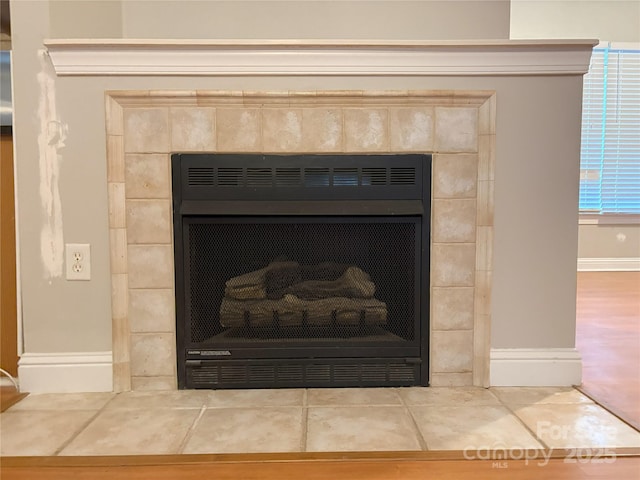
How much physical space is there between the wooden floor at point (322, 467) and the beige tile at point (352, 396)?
13.5 inches

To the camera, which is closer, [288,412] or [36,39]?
[288,412]

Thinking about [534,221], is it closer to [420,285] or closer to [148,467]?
[420,285]

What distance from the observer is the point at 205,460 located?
49.3 inches

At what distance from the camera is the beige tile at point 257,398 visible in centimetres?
161

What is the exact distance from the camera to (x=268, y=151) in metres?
1.70

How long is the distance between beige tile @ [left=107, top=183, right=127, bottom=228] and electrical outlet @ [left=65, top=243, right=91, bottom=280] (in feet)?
0.41

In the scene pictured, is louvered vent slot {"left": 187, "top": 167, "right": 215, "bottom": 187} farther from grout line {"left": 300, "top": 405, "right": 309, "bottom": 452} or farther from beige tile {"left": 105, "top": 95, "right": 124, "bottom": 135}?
grout line {"left": 300, "top": 405, "right": 309, "bottom": 452}

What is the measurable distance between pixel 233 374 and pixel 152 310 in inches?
14.1

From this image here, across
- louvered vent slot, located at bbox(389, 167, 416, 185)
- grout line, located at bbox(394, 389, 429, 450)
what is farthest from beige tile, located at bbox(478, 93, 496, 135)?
grout line, located at bbox(394, 389, 429, 450)

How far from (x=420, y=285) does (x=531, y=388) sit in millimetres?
524

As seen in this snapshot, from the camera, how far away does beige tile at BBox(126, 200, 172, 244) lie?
1.70 meters

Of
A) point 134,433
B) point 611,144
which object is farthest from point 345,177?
point 611,144

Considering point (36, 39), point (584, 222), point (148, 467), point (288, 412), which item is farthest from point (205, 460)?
point (584, 222)

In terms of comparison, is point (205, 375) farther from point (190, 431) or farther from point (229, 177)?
point (229, 177)
